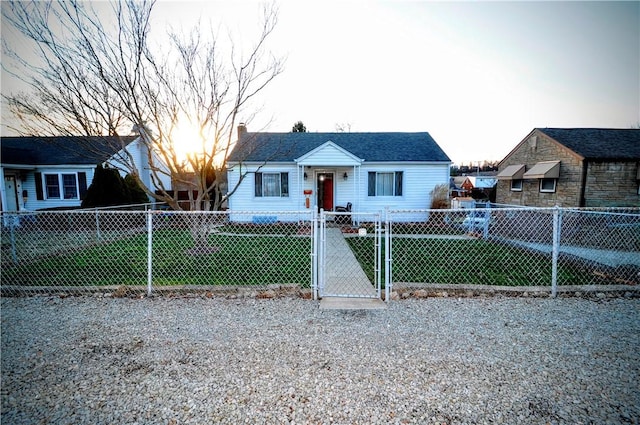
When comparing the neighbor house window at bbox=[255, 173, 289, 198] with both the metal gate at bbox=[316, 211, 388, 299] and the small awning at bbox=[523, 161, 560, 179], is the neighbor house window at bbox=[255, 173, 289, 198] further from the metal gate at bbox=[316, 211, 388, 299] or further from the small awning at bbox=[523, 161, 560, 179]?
the small awning at bbox=[523, 161, 560, 179]

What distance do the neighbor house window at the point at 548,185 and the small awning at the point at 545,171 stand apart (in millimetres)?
625

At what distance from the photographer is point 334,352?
317cm

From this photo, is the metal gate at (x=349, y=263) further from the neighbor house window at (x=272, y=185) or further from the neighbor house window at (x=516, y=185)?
the neighbor house window at (x=516, y=185)

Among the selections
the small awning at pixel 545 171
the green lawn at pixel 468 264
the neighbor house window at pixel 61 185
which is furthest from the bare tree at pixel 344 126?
the green lawn at pixel 468 264

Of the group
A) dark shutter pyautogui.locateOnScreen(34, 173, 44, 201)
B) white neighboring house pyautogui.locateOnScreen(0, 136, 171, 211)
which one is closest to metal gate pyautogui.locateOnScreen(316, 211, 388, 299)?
white neighboring house pyautogui.locateOnScreen(0, 136, 171, 211)

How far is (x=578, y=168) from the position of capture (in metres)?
14.2

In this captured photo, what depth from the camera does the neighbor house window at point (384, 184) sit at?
1421cm

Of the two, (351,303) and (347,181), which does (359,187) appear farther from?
(351,303)

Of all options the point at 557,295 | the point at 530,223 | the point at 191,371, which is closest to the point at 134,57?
the point at 191,371

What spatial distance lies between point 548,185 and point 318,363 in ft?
61.4

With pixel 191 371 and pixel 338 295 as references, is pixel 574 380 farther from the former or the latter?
pixel 191 371

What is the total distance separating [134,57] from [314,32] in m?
5.08

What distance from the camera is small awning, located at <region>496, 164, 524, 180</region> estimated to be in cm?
1769

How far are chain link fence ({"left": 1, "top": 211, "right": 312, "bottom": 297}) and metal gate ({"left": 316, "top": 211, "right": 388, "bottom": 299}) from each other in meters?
0.49
